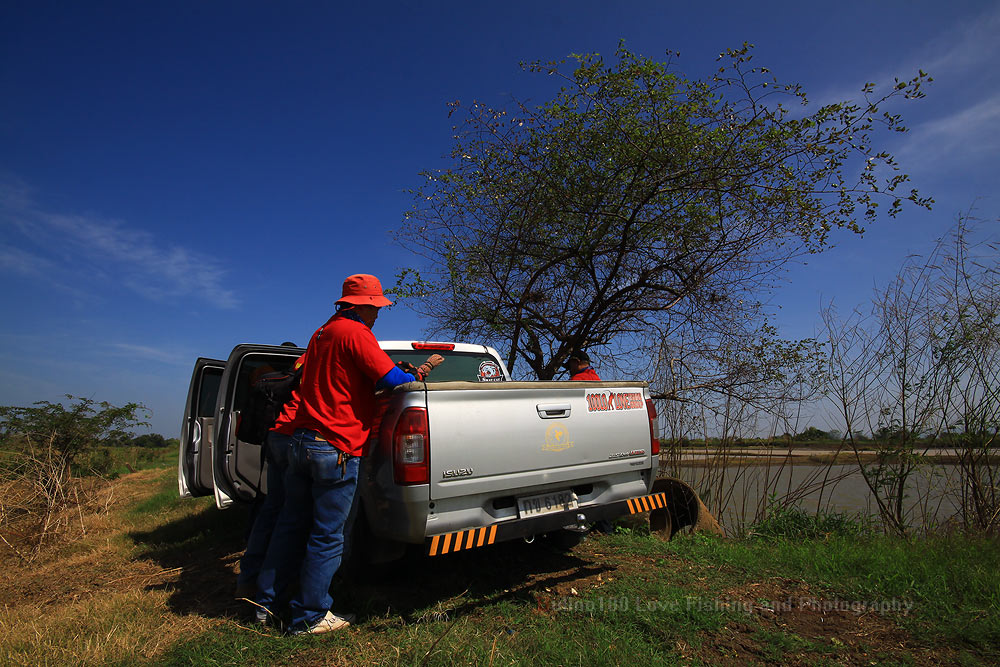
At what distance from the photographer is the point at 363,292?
366 centimetres

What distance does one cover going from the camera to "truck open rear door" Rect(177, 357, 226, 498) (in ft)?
19.0

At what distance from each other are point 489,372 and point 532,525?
2.16 metres

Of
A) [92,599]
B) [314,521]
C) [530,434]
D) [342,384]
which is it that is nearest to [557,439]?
[530,434]

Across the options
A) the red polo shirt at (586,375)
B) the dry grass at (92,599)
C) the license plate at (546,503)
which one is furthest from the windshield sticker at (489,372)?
the dry grass at (92,599)

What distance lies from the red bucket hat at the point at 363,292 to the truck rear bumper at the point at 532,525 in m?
1.52

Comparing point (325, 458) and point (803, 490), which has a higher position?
point (325, 458)

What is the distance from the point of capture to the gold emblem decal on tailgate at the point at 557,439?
143 inches

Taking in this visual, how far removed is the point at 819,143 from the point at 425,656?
23.9ft

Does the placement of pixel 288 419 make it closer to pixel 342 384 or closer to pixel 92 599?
pixel 342 384

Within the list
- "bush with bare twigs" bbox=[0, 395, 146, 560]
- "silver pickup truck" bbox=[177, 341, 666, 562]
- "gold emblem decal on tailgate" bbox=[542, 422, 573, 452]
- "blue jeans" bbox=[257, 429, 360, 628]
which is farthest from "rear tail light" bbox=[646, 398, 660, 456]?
"bush with bare twigs" bbox=[0, 395, 146, 560]

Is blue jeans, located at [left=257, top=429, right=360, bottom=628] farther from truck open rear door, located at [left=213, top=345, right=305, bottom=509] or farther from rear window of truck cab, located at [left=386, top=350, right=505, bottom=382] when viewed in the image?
rear window of truck cab, located at [left=386, top=350, right=505, bottom=382]

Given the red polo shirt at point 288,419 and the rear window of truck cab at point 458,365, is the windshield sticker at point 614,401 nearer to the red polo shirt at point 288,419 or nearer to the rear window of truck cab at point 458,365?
the rear window of truck cab at point 458,365

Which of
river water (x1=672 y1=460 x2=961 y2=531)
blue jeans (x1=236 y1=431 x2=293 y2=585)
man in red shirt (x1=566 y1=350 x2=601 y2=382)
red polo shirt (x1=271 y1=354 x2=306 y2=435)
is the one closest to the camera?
red polo shirt (x1=271 y1=354 x2=306 y2=435)

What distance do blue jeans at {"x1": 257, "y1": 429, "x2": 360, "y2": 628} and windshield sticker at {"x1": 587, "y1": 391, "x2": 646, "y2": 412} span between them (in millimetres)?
1682
